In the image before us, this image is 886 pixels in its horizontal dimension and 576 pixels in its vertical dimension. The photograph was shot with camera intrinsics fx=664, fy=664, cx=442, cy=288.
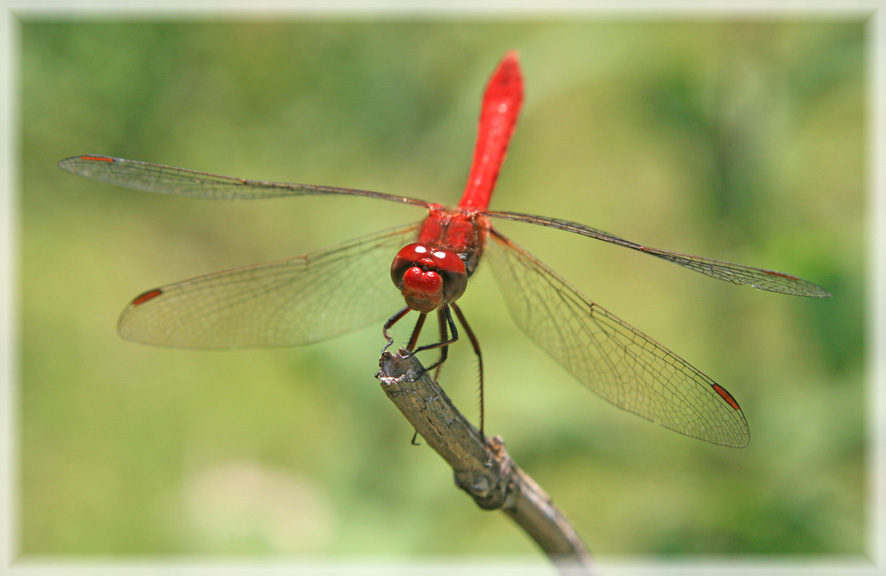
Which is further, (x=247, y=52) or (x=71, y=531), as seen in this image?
(x=247, y=52)

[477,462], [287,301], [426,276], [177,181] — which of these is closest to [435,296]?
[426,276]

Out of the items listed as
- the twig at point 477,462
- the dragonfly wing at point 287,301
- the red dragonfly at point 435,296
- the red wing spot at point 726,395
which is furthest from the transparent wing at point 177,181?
the red wing spot at point 726,395

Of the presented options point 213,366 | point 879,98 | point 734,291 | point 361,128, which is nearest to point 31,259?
point 213,366

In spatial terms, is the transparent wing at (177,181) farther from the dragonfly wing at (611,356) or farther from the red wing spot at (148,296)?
the dragonfly wing at (611,356)

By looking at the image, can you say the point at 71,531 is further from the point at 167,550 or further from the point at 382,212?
the point at 382,212

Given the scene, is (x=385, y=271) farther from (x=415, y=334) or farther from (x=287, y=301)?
(x=415, y=334)
